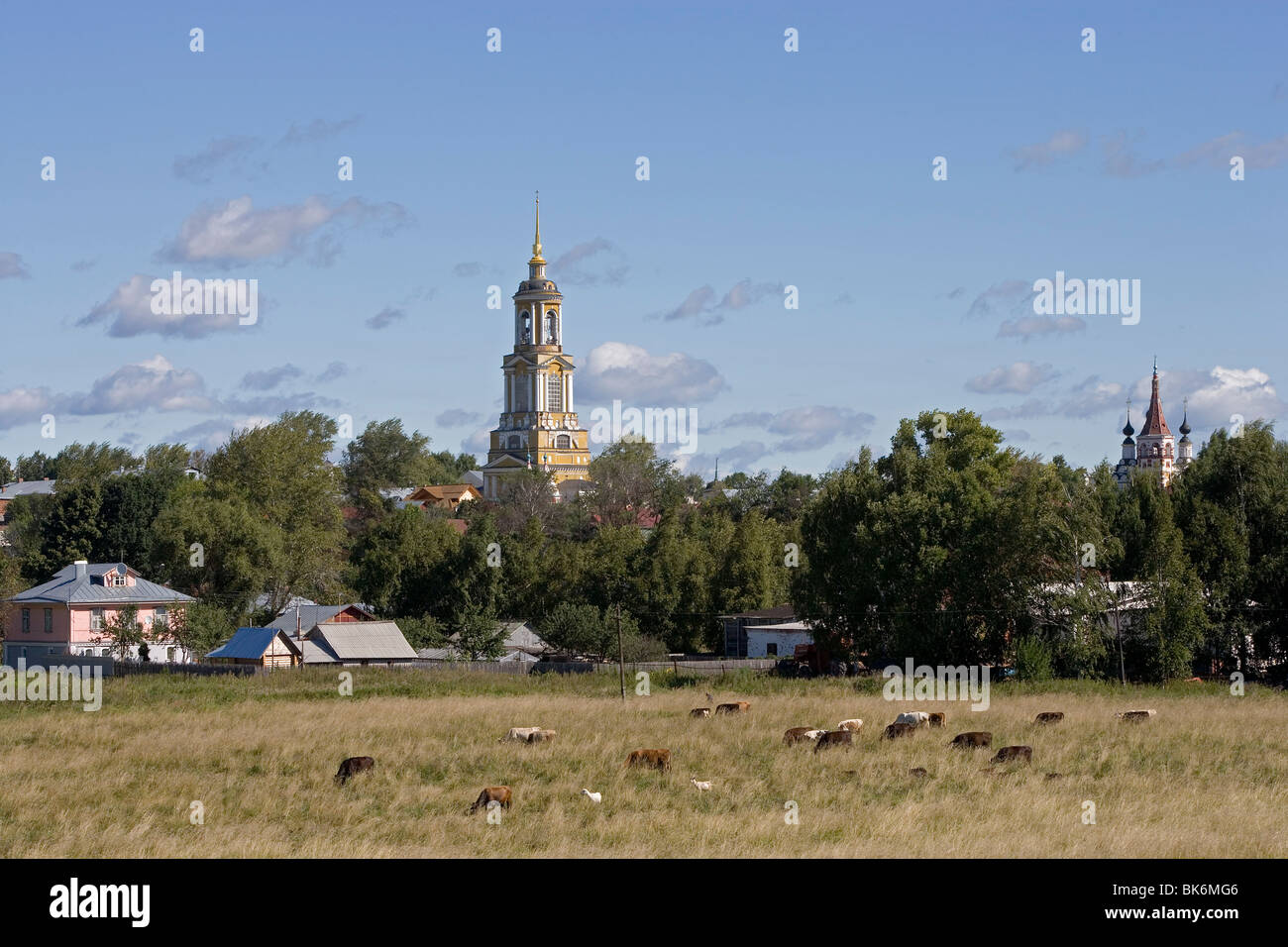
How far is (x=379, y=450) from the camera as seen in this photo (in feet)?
538

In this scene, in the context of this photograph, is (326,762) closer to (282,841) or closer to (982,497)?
(282,841)

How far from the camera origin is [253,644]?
59719mm

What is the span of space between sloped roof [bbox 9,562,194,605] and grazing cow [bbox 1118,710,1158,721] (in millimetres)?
51586

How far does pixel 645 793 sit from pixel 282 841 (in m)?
7.00

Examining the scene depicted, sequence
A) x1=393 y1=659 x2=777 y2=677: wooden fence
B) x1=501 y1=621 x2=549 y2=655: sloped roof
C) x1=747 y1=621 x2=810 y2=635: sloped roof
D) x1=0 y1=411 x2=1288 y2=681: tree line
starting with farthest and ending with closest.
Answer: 1. x1=501 y1=621 x2=549 y2=655: sloped roof
2. x1=747 y1=621 x2=810 y2=635: sloped roof
3. x1=393 y1=659 x2=777 y2=677: wooden fence
4. x1=0 y1=411 x2=1288 y2=681: tree line

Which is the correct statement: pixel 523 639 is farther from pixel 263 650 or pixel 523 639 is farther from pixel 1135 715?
pixel 1135 715

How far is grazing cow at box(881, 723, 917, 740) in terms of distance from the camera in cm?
3144

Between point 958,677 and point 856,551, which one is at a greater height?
point 856,551

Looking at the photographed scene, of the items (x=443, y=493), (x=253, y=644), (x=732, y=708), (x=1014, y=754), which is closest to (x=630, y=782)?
(x=1014, y=754)

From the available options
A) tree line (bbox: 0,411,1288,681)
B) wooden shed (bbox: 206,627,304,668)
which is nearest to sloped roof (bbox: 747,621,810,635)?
tree line (bbox: 0,411,1288,681)

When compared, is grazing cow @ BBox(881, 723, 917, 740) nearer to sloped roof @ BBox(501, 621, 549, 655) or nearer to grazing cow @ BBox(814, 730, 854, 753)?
grazing cow @ BBox(814, 730, 854, 753)

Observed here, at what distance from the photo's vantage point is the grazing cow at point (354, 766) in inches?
1009

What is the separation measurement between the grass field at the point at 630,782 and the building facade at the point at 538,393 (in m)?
102
